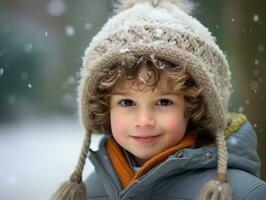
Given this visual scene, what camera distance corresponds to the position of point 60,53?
11969mm

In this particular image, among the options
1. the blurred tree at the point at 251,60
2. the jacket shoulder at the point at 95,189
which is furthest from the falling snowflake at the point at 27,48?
the jacket shoulder at the point at 95,189

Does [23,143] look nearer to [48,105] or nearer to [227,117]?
[48,105]

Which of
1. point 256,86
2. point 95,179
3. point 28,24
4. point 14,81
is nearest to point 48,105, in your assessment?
point 14,81

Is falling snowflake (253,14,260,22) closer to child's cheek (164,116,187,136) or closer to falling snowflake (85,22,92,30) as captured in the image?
child's cheek (164,116,187,136)

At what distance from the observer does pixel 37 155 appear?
9836mm

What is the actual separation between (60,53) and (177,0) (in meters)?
8.84

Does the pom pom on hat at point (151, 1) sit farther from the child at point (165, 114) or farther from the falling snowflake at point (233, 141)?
the falling snowflake at point (233, 141)

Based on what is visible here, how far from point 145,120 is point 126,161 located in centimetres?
32

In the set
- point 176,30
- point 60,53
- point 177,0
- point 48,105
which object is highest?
point 60,53

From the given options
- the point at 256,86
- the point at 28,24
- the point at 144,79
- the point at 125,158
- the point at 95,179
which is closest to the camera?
the point at 144,79

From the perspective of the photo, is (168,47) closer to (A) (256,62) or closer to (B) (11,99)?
(A) (256,62)

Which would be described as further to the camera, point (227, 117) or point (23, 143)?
point (23, 143)

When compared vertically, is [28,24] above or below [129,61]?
above

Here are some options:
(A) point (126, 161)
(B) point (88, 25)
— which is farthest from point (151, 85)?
(B) point (88, 25)
